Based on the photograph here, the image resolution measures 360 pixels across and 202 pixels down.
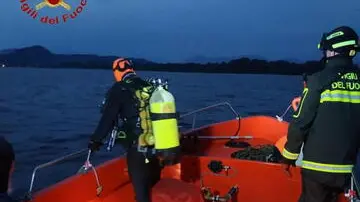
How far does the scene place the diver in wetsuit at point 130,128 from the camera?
159 inches

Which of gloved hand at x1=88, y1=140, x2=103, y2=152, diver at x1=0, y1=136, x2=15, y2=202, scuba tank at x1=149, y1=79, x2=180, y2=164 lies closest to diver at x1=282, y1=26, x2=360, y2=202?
scuba tank at x1=149, y1=79, x2=180, y2=164

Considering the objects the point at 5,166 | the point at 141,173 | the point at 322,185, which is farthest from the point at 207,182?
the point at 5,166

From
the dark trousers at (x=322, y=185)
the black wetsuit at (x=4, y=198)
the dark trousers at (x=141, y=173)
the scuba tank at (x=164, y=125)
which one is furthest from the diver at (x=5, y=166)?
the dark trousers at (x=322, y=185)

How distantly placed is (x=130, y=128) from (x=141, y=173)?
17.2 inches

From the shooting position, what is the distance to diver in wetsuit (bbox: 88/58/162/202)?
4.03 metres

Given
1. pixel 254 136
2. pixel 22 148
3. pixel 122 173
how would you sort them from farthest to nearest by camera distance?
pixel 22 148 < pixel 254 136 < pixel 122 173

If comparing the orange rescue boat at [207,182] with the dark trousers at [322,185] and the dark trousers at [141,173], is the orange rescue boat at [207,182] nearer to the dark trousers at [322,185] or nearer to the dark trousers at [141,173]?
the dark trousers at [141,173]

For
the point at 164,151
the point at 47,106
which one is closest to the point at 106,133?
the point at 164,151

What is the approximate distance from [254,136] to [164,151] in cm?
433

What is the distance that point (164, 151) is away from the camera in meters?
3.86

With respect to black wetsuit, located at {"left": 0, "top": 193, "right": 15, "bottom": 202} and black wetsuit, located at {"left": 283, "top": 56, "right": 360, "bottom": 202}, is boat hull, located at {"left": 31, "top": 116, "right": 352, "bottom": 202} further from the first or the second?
black wetsuit, located at {"left": 0, "top": 193, "right": 15, "bottom": 202}

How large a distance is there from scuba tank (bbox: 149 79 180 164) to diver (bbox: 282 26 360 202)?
1001 mm

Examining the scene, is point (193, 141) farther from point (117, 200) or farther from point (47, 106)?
point (47, 106)

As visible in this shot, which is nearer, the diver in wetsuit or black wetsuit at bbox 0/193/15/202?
black wetsuit at bbox 0/193/15/202
